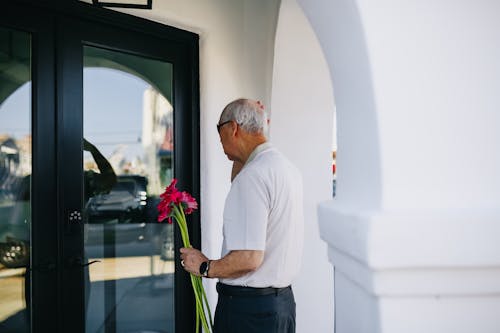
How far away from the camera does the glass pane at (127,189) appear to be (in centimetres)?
322

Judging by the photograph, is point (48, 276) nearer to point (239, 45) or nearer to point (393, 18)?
point (239, 45)

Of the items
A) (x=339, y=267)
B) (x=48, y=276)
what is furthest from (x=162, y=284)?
(x=339, y=267)

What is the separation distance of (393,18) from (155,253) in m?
2.72

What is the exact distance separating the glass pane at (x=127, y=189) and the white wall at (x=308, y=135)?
2.81 ft

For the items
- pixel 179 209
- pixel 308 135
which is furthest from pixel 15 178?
pixel 308 135

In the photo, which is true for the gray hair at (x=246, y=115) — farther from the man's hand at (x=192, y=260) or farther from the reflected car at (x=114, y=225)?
the reflected car at (x=114, y=225)

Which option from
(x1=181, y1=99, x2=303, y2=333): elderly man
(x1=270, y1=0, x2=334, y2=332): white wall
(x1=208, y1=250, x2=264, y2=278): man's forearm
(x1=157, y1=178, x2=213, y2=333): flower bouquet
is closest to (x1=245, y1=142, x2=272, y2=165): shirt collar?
(x1=181, y1=99, x2=303, y2=333): elderly man

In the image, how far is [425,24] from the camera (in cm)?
139

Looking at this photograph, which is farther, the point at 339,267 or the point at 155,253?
the point at 155,253

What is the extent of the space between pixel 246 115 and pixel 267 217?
469mm

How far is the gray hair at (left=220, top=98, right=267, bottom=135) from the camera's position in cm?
226

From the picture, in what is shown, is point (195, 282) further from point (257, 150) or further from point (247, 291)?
point (257, 150)

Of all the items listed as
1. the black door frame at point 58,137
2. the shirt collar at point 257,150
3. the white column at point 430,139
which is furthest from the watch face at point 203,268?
the black door frame at point 58,137

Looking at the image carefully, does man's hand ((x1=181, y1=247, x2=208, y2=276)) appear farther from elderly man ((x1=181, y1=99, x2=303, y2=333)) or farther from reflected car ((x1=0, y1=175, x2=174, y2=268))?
reflected car ((x1=0, y1=175, x2=174, y2=268))
